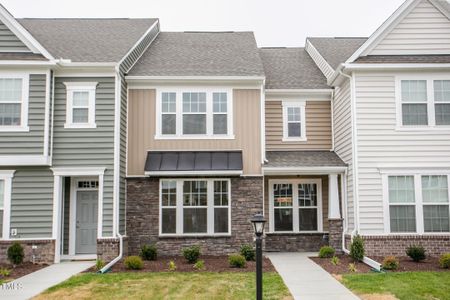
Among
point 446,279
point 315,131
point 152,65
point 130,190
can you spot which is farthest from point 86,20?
point 446,279

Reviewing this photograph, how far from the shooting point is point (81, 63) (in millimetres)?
15070

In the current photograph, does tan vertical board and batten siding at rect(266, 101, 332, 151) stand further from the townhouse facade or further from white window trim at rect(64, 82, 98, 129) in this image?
white window trim at rect(64, 82, 98, 129)

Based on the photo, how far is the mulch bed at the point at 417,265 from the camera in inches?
504

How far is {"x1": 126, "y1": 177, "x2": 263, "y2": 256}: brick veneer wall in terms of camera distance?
1611 cm

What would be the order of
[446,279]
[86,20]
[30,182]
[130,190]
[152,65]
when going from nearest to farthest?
[446,279] < [30,182] < [130,190] < [152,65] < [86,20]

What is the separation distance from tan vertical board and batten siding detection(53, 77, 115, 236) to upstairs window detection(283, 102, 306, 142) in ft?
21.7

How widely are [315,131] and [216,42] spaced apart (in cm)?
576

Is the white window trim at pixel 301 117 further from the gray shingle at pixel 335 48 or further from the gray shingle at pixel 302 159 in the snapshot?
the gray shingle at pixel 335 48

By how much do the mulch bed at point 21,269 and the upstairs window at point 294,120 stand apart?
31.6 feet

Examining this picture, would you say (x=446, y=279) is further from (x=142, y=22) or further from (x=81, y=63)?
(x=142, y=22)

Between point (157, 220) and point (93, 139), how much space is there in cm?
339

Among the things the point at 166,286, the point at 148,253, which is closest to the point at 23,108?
the point at 148,253

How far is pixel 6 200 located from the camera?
580 inches

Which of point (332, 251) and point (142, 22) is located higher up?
point (142, 22)
